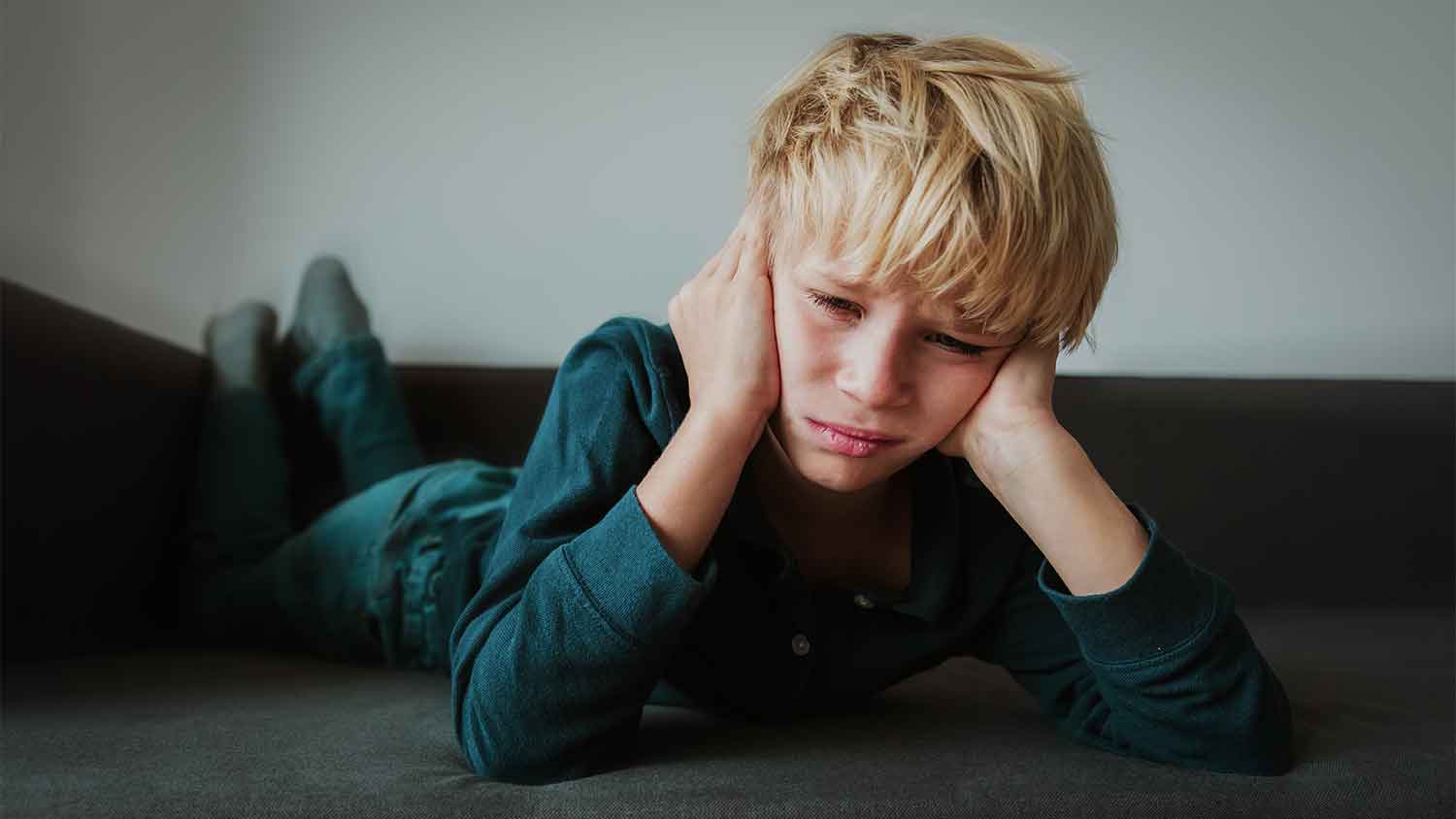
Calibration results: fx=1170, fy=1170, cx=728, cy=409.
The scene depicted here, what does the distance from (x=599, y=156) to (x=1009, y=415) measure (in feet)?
3.29

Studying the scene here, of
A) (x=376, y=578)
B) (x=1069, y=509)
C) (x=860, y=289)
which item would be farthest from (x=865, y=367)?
(x=376, y=578)

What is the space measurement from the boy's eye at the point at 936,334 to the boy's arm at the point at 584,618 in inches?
4.0

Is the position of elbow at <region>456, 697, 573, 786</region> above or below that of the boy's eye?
below

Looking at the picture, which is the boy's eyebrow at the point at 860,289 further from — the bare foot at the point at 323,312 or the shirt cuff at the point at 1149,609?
the bare foot at the point at 323,312

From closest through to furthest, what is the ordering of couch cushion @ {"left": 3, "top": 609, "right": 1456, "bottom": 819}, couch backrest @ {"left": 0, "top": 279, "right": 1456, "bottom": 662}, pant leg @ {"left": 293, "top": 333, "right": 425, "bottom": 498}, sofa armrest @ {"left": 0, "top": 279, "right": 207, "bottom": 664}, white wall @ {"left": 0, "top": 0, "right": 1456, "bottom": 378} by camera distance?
1. couch cushion @ {"left": 3, "top": 609, "right": 1456, "bottom": 819}
2. sofa armrest @ {"left": 0, "top": 279, "right": 207, "bottom": 664}
3. couch backrest @ {"left": 0, "top": 279, "right": 1456, "bottom": 662}
4. pant leg @ {"left": 293, "top": 333, "right": 425, "bottom": 498}
5. white wall @ {"left": 0, "top": 0, "right": 1456, "bottom": 378}

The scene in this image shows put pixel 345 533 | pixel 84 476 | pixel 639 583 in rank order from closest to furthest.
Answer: pixel 639 583 < pixel 84 476 < pixel 345 533

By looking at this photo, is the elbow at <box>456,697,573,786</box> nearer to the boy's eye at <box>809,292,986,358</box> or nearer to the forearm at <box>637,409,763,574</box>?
the forearm at <box>637,409,763,574</box>

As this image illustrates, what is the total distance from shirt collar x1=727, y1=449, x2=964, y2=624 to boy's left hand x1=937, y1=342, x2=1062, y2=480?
0.10 m

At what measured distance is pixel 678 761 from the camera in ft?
2.43

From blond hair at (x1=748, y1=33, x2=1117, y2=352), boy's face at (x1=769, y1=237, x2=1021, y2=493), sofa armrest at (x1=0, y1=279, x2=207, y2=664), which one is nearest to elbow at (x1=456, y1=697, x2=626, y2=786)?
boy's face at (x1=769, y1=237, x2=1021, y2=493)

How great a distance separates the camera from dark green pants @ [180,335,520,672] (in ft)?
3.94

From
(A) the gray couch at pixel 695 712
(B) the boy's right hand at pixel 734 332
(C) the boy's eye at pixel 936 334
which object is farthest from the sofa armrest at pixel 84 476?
→ (C) the boy's eye at pixel 936 334

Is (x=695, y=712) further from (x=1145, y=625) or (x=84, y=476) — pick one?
(x=84, y=476)

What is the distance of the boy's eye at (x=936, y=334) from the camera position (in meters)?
0.74
